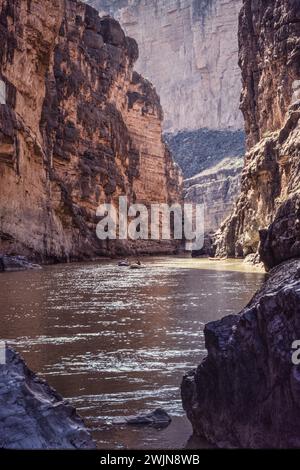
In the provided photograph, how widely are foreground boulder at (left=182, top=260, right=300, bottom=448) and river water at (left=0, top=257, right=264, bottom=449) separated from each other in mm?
355

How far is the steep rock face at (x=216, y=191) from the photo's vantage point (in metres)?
149

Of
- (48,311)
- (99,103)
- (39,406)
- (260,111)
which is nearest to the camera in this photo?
(39,406)

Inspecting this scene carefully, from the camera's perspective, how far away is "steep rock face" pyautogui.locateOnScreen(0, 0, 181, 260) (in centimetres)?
4056

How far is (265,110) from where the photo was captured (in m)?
51.5

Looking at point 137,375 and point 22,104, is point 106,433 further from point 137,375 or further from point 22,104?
point 22,104

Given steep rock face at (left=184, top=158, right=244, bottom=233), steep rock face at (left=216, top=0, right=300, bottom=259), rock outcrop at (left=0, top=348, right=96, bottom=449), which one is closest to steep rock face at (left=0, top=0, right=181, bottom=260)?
steep rock face at (left=216, top=0, right=300, bottom=259)

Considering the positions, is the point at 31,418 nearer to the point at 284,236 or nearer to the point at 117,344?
the point at 117,344

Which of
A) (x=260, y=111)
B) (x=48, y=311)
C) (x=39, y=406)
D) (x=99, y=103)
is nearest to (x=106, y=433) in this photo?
(x=39, y=406)

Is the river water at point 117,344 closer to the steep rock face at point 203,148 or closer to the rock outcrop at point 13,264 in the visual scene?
the rock outcrop at point 13,264

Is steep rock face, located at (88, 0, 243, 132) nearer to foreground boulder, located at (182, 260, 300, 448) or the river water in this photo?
the river water

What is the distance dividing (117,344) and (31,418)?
592 centimetres

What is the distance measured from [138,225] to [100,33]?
2415 cm

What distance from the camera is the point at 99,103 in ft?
230

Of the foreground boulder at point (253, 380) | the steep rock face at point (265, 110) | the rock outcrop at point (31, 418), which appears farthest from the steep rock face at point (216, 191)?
the rock outcrop at point (31, 418)
